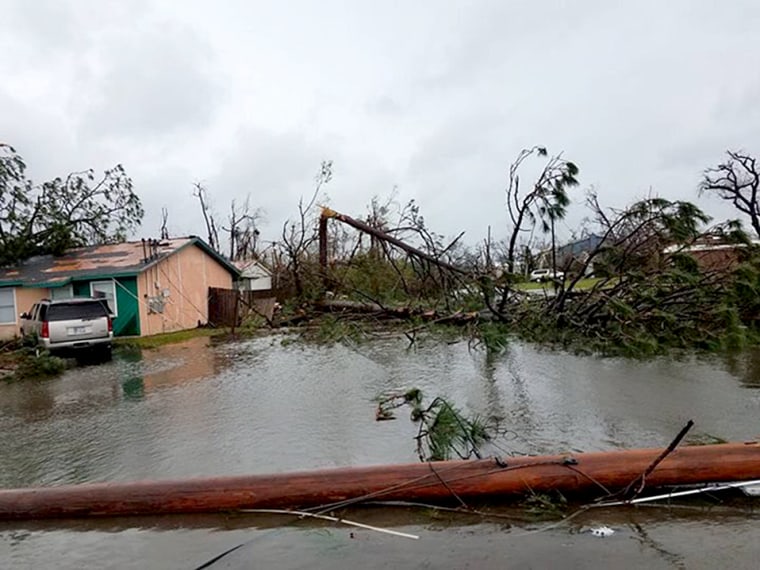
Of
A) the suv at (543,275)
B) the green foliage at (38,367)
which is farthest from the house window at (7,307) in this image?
the suv at (543,275)

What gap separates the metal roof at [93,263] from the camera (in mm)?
17656

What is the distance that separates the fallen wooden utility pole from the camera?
419 centimetres

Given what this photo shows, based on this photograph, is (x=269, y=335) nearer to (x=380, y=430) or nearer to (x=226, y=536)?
(x=380, y=430)

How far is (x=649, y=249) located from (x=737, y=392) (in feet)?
7.97

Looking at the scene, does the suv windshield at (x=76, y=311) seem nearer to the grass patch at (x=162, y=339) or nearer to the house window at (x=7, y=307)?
the grass patch at (x=162, y=339)

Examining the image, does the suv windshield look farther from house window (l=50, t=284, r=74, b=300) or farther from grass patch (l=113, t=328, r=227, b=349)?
house window (l=50, t=284, r=74, b=300)

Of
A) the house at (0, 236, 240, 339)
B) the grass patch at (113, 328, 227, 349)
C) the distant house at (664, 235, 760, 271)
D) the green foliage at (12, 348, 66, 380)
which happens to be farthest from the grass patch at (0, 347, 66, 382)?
the distant house at (664, 235, 760, 271)

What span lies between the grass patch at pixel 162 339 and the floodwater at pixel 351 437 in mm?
3628

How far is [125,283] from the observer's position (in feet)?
58.9

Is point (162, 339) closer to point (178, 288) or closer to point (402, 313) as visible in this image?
point (178, 288)

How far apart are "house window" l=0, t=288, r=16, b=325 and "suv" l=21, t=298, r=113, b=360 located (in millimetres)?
4733

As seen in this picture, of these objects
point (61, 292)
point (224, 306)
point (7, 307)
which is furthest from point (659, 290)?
point (7, 307)

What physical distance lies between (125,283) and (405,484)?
624 inches

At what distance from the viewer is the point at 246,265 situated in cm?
3312
